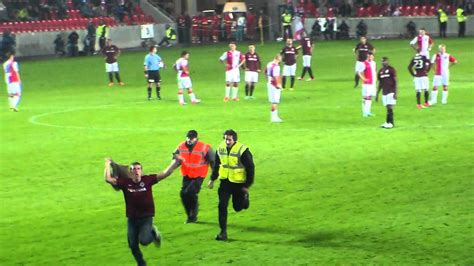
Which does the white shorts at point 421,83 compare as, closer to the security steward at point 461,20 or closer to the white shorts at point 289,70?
the white shorts at point 289,70

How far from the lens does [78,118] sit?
3788 cm

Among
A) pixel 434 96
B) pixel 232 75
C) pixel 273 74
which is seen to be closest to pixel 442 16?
pixel 232 75

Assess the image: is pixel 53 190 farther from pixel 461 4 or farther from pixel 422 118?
pixel 461 4

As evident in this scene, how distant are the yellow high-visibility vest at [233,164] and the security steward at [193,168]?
995 mm

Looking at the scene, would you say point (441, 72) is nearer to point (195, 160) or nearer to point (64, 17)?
point (195, 160)

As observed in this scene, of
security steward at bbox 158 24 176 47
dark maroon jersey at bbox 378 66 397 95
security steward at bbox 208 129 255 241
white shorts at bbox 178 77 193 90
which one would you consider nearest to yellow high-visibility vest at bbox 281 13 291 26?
security steward at bbox 158 24 176 47

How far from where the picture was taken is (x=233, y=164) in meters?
18.6

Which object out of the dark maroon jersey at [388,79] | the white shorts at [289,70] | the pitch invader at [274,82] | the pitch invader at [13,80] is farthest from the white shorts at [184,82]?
the dark maroon jersey at [388,79]

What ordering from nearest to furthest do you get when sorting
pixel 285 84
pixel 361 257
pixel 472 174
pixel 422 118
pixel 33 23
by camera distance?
pixel 361 257 < pixel 472 174 < pixel 422 118 < pixel 285 84 < pixel 33 23

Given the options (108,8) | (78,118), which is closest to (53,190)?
(78,118)

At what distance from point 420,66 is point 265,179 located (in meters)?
13.8

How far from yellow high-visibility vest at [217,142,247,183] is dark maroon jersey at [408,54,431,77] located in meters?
19.2

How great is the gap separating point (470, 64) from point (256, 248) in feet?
123

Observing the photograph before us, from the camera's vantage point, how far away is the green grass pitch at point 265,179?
1822 cm
